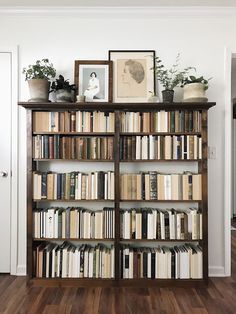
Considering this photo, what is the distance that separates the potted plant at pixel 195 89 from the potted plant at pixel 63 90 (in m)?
1.14

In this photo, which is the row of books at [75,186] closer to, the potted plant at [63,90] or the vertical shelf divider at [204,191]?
the potted plant at [63,90]

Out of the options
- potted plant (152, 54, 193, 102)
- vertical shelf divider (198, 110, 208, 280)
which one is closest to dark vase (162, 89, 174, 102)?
potted plant (152, 54, 193, 102)

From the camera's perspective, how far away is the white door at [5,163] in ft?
8.85

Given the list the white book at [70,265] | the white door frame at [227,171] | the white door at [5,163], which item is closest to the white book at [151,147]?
the white door frame at [227,171]

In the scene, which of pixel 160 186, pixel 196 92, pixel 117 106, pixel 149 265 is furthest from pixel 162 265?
pixel 196 92

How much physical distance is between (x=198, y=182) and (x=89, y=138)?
1147 mm

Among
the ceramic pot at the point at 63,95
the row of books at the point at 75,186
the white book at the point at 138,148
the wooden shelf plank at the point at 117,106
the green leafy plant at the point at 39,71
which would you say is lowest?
the row of books at the point at 75,186

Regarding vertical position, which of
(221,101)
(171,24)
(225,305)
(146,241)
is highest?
(171,24)

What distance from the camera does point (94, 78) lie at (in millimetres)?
2670

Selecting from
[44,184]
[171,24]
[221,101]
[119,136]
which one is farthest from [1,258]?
[171,24]

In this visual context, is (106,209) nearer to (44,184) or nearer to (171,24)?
(44,184)

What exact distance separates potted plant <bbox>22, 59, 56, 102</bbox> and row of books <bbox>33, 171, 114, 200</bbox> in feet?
2.53

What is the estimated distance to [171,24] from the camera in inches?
106

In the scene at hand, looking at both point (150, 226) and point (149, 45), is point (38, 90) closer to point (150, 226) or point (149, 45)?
point (149, 45)
